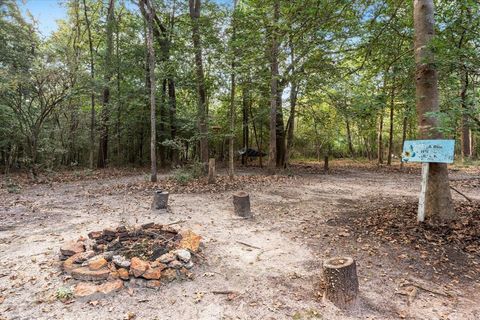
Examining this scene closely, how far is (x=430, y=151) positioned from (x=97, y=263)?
4.49m

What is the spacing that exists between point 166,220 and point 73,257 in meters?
1.96

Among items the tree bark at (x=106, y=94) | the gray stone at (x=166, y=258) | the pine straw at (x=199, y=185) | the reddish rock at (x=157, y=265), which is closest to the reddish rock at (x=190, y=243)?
the gray stone at (x=166, y=258)

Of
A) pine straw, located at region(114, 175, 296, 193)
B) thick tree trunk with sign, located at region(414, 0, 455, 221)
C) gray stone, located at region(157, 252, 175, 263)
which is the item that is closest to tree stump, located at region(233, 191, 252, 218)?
gray stone, located at region(157, 252, 175, 263)

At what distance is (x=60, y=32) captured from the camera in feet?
47.2

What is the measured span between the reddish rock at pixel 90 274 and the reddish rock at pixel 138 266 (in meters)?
0.25

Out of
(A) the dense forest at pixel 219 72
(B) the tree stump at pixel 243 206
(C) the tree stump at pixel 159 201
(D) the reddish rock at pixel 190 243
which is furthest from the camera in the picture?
(C) the tree stump at pixel 159 201

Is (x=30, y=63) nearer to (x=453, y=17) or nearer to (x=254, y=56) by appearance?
(x=254, y=56)

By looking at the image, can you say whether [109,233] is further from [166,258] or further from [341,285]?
[341,285]

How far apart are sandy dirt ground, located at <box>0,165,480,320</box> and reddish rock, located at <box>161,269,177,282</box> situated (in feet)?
0.24

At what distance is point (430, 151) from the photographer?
151 inches

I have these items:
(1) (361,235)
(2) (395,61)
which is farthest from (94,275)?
(2) (395,61)

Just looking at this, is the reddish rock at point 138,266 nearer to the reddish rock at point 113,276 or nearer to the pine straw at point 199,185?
the reddish rock at point 113,276

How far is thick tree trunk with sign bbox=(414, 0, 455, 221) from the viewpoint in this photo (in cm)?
414

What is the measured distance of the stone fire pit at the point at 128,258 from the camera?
9.05 ft
